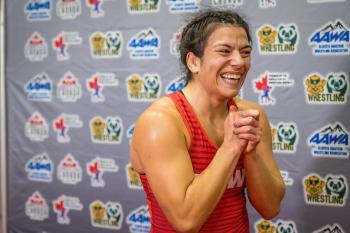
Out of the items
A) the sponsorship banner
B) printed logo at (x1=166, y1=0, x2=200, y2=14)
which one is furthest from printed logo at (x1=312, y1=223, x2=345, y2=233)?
printed logo at (x1=166, y1=0, x2=200, y2=14)

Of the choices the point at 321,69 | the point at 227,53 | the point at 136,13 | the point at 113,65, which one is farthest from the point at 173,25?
the point at 227,53

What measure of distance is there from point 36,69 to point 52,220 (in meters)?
0.99

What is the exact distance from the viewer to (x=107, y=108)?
232 centimetres

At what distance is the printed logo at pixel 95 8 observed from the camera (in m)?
2.30

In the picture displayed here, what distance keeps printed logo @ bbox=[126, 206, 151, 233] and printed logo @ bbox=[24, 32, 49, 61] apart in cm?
114

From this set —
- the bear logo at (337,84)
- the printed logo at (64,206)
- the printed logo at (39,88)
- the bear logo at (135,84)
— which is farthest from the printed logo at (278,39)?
the printed logo at (64,206)

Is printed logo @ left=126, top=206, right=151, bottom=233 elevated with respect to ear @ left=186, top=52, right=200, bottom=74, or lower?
lower

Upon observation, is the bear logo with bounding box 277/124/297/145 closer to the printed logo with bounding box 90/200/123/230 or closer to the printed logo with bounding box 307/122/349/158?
the printed logo with bounding box 307/122/349/158

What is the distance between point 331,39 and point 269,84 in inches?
14.3

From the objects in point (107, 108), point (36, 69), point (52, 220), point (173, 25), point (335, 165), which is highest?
point (173, 25)

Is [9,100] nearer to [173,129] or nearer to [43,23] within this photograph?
[43,23]

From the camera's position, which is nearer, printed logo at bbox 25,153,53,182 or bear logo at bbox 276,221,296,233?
bear logo at bbox 276,221,296,233

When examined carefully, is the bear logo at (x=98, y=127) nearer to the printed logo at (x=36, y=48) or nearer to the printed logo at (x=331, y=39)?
the printed logo at (x=36, y=48)

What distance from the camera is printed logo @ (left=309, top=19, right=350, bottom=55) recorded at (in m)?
1.85
